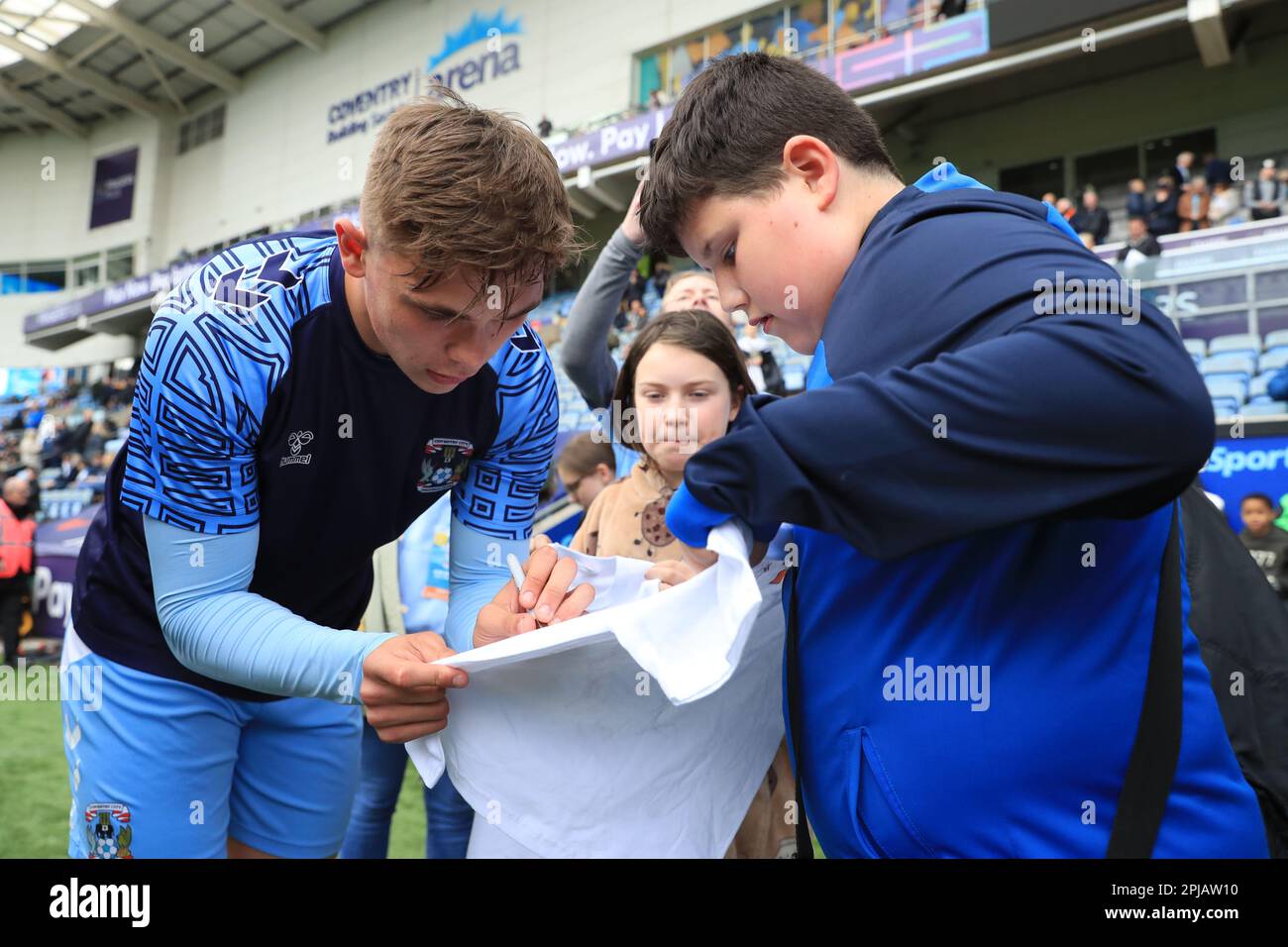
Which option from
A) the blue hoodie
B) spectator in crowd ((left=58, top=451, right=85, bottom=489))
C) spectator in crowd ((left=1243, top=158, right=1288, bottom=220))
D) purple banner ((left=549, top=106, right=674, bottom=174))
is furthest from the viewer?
spectator in crowd ((left=58, top=451, right=85, bottom=489))

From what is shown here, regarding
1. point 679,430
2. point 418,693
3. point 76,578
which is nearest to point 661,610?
point 418,693

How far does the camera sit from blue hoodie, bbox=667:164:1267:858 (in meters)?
0.75

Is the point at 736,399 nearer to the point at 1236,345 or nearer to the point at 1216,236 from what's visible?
the point at 1236,345

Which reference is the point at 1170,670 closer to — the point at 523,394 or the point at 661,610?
the point at 661,610

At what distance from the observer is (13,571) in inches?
296

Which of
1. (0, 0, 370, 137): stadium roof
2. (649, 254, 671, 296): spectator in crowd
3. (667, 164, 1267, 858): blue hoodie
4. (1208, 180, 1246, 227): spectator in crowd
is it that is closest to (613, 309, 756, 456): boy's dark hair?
(667, 164, 1267, 858): blue hoodie

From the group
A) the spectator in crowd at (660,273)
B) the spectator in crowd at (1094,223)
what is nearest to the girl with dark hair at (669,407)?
the spectator in crowd at (1094,223)

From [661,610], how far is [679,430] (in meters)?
0.96

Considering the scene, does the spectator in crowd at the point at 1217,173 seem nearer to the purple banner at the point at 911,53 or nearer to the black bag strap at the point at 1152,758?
the purple banner at the point at 911,53

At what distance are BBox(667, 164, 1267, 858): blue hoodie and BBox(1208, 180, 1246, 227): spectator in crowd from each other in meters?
11.1

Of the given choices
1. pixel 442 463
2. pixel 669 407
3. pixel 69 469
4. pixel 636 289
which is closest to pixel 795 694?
pixel 442 463

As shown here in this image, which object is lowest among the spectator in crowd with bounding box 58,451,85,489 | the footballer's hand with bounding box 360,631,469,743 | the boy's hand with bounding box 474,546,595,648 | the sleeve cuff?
the footballer's hand with bounding box 360,631,469,743

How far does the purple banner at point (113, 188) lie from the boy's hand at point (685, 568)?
104ft

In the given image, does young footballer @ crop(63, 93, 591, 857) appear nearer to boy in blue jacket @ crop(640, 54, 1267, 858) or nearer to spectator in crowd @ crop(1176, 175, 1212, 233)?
boy in blue jacket @ crop(640, 54, 1267, 858)
